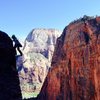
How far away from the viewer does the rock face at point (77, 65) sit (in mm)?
64938

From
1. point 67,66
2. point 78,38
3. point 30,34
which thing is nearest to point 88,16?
point 78,38

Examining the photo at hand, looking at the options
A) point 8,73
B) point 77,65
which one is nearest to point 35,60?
point 77,65

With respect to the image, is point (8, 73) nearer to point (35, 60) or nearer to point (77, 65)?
point (77, 65)

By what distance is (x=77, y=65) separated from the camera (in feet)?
227

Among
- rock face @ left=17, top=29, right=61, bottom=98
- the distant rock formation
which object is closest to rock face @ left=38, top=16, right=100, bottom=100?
rock face @ left=17, top=29, right=61, bottom=98

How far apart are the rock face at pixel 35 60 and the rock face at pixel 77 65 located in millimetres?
27873

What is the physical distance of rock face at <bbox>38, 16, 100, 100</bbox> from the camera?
6494 cm

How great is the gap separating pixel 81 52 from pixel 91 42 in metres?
2.79

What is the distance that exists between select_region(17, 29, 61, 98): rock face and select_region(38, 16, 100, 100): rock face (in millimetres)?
27873

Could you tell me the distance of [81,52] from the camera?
6856cm

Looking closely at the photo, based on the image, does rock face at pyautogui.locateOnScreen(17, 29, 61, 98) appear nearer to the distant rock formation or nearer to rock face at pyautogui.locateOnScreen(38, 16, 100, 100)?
rock face at pyautogui.locateOnScreen(38, 16, 100, 100)

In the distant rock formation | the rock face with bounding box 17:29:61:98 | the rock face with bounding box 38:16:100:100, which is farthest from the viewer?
the rock face with bounding box 17:29:61:98

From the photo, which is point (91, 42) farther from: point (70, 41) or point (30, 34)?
point (30, 34)

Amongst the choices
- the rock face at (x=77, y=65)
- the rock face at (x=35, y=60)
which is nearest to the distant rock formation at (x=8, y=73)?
the rock face at (x=77, y=65)
